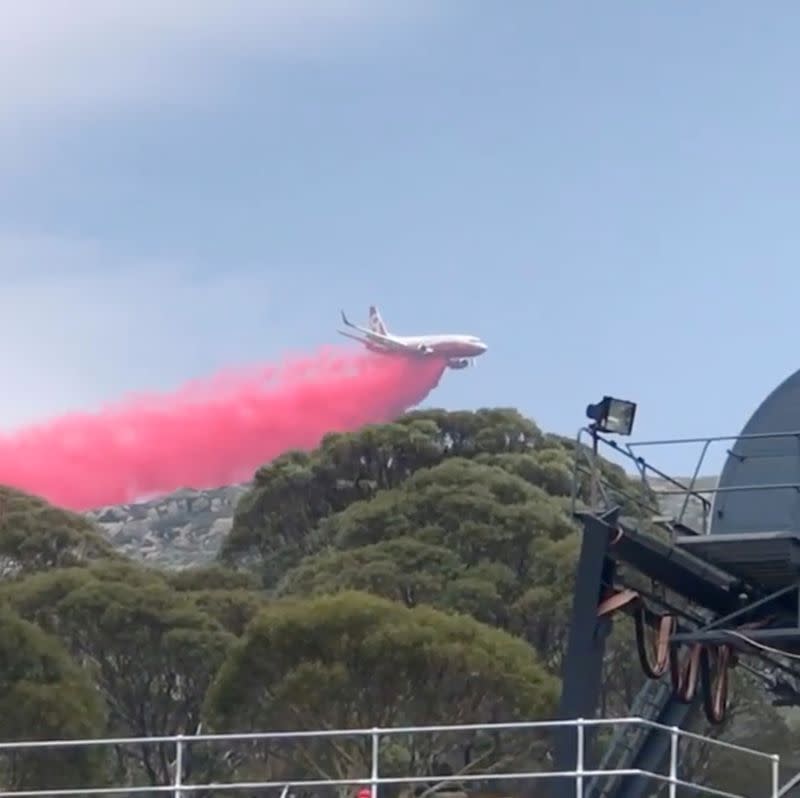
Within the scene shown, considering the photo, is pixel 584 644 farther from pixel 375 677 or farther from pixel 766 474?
pixel 375 677

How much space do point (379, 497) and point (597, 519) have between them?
200 feet

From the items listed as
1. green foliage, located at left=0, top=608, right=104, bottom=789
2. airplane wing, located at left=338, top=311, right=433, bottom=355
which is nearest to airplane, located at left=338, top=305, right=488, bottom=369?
airplane wing, located at left=338, top=311, right=433, bottom=355

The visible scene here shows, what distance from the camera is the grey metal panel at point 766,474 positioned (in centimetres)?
3023

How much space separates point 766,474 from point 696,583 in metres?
1.91

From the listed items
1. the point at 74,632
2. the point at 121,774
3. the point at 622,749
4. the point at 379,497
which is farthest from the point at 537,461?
the point at 622,749

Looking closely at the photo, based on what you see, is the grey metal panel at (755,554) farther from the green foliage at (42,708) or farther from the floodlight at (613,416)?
the green foliage at (42,708)

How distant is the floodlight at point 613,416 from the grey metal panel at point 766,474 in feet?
6.11

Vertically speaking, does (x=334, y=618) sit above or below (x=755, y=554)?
above

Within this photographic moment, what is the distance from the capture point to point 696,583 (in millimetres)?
30781

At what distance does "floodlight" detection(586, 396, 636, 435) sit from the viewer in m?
30.2

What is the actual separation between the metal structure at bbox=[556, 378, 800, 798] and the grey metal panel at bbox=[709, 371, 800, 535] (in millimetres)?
20

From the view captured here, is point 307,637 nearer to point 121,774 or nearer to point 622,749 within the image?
point 121,774

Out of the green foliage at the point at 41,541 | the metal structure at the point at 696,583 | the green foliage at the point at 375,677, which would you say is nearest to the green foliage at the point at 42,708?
the green foliage at the point at 375,677

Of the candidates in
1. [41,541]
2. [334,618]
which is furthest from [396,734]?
[41,541]
